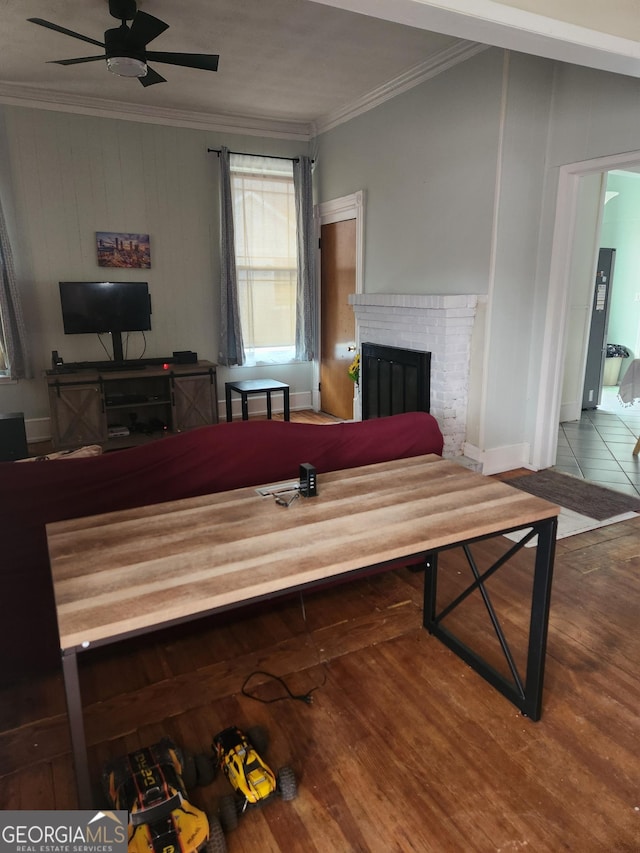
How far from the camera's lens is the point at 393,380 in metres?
4.58

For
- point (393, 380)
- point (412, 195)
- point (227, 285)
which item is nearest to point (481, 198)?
point (412, 195)

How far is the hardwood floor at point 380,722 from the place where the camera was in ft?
4.82

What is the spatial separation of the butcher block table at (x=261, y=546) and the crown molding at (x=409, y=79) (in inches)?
128

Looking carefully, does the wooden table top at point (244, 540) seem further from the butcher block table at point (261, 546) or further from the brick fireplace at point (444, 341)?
the brick fireplace at point (444, 341)

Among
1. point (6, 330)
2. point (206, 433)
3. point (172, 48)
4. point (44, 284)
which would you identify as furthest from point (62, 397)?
point (206, 433)

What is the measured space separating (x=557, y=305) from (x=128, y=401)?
3723mm

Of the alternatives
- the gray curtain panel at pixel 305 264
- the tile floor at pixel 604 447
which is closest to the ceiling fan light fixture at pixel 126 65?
the gray curtain panel at pixel 305 264

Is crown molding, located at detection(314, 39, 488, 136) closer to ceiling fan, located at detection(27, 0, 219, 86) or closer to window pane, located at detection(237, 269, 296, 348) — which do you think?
window pane, located at detection(237, 269, 296, 348)

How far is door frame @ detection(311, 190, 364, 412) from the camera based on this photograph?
5207 mm

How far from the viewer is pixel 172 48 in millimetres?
3875

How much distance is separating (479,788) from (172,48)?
15.2 feet

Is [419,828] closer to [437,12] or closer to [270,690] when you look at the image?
[270,690]

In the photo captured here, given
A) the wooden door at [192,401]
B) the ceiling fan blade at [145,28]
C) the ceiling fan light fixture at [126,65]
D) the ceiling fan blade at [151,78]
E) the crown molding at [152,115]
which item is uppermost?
the crown molding at [152,115]

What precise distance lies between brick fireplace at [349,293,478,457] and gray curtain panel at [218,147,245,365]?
1.90 m
